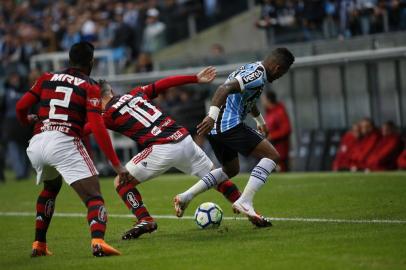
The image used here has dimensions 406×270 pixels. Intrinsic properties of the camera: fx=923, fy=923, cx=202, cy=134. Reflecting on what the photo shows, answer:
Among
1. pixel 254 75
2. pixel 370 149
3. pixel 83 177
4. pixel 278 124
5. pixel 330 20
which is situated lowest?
pixel 370 149

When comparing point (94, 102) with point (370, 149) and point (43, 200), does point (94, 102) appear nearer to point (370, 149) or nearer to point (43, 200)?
point (43, 200)

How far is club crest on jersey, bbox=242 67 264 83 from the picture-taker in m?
10.7

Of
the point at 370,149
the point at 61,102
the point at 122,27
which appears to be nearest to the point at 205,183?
the point at 61,102

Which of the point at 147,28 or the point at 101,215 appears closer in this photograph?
the point at 101,215

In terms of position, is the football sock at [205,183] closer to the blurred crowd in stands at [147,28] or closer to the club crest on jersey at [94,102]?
the club crest on jersey at [94,102]

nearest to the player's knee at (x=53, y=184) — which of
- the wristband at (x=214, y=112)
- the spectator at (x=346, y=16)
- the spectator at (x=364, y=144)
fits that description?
the wristband at (x=214, y=112)

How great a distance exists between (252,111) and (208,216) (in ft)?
5.12

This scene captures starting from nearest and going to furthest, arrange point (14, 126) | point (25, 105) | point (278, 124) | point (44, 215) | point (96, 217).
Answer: point (96, 217)
point (25, 105)
point (44, 215)
point (278, 124)
point (14, 126)

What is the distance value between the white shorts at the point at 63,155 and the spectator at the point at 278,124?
37.4 ft

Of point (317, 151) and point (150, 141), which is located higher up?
point (150, 141)

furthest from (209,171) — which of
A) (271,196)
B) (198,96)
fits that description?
(198,96)

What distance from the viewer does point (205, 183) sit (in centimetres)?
1075

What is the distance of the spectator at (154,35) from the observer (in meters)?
28.0

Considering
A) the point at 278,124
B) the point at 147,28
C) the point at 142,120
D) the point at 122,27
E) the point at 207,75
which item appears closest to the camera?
the point at 207,75
